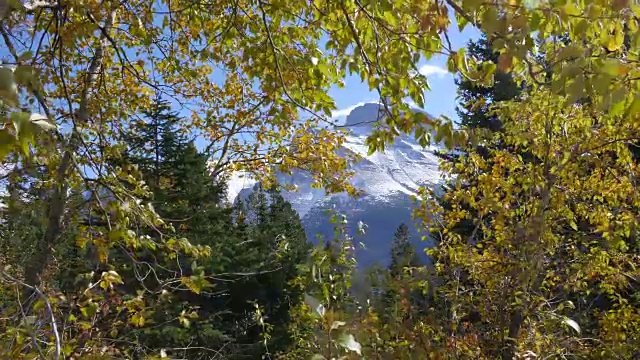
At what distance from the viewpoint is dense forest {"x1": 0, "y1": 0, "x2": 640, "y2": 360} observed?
1.81 metres

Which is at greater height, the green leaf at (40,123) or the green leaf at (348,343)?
the green leaf at (40,123)

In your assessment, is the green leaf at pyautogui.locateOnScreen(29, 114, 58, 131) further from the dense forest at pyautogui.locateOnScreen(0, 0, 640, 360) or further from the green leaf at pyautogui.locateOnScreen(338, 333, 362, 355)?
the green leaf at pyautogui.locateOnScreen(338, 333, 362, 355)

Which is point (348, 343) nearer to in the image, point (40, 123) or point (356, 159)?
point (40, 123)

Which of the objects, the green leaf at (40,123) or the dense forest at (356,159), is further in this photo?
the dense forest at (356,159)

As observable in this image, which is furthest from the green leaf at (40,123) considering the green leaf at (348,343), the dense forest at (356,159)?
the green leaf at (348,343)

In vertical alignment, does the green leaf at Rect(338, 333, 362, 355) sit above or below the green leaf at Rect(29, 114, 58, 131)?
below

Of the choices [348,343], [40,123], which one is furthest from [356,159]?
[40,123]

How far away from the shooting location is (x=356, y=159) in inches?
296

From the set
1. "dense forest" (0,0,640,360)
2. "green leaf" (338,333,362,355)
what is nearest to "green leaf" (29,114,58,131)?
"dense forest" (0,0,640,360)

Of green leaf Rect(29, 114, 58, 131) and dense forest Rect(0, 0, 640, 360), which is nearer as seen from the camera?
green leaf Rect(29, 114, 58, 131)

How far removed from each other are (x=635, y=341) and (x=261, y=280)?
7.59m

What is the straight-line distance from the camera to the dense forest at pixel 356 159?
1.81 meters

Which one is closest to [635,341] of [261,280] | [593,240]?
[593,240]

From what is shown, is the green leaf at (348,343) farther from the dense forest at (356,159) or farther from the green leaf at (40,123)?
the green leaf at (40,123)
